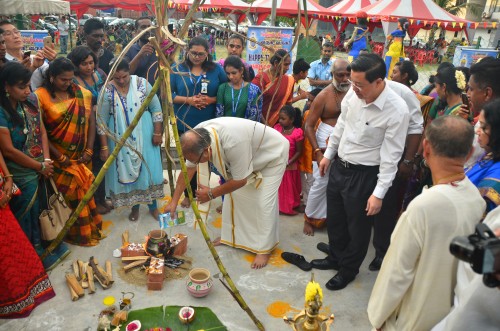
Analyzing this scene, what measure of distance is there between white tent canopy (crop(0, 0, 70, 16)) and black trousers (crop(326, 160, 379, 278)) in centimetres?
888

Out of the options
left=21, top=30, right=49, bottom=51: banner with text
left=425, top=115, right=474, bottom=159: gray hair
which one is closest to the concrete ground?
left=425, top=115, right=474, bottom=159: gray hair

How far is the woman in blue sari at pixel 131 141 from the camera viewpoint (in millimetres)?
Answer: 3758

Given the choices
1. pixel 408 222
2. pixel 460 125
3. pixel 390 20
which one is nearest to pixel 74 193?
pixel 408 222

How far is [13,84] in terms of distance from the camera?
9.36ft

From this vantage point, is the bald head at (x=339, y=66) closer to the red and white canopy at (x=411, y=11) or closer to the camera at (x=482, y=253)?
the camera at (x=482, y=253)

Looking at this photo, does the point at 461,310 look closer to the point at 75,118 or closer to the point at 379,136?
the point at 379,136

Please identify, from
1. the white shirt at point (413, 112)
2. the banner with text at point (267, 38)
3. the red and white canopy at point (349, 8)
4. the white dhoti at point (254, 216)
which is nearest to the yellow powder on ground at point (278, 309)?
the white dhoti at point (254, 216)

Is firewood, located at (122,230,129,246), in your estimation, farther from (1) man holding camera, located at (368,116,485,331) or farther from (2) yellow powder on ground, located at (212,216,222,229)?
(1) man holding camera, located at (368,116,485,331)

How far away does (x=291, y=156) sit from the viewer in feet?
14.3

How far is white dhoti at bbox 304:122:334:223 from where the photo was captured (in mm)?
3947

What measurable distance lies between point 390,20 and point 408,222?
9855 mm

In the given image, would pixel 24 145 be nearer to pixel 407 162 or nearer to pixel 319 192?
pixel 319 192

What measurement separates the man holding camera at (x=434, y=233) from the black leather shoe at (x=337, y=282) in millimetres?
1352

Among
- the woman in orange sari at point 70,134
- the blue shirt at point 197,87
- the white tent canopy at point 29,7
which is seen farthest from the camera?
the white tent canopy at point 29,7
